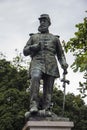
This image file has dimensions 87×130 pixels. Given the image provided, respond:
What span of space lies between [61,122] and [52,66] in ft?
5.41

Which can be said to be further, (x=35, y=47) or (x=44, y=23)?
(x=44, y=23)

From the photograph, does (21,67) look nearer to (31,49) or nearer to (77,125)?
(77,125)

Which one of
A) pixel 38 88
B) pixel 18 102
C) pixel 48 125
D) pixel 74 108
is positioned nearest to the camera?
pixel 48 125

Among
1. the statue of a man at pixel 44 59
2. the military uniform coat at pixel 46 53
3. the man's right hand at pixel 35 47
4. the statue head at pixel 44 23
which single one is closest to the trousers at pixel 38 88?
the statue of a man at pixel 44 59

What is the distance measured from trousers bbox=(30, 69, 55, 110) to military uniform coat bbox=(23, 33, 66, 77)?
147 millimetres

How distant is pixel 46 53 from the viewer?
1295 centimetres

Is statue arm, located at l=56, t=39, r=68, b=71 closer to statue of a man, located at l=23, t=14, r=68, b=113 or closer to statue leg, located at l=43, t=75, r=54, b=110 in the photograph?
statue of a man, located at l=23, t=14, r=68, b=113

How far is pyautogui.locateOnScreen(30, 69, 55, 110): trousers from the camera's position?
1248cm

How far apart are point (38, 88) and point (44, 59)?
777 millimetres

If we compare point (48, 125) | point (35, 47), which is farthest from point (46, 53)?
point (48, 125)

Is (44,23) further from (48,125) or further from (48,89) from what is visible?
(48,125)

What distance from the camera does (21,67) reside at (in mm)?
41375

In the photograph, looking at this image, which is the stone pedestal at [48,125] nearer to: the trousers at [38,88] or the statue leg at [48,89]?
the trousers at [38,88]

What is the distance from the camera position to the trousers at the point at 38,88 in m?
12.5
